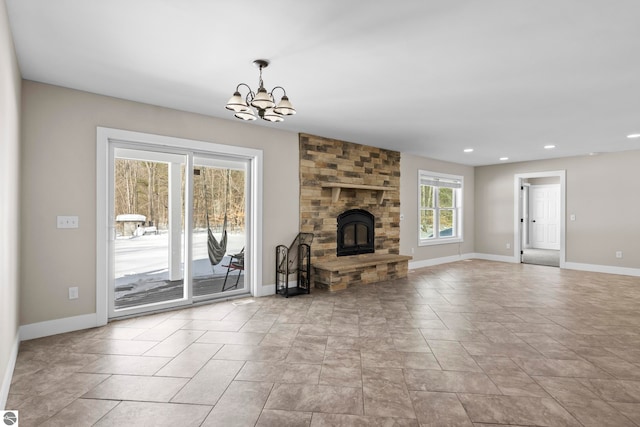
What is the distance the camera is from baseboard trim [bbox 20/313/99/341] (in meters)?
3.05

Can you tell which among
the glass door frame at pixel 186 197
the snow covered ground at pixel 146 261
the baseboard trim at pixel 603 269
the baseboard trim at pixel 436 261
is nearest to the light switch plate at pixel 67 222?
the glass door frame at pixel 186 197

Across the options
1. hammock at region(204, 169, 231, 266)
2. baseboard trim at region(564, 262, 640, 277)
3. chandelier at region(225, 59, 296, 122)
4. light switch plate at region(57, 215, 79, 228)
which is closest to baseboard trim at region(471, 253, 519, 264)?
baseboard trim at region(564, 262, 640, 277)

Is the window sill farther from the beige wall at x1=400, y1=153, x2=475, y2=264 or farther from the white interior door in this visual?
the white interior door

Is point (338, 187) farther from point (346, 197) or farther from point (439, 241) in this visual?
point (439, 241)

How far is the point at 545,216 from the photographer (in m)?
10.2

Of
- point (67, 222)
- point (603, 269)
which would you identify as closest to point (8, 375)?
point (67, 222)

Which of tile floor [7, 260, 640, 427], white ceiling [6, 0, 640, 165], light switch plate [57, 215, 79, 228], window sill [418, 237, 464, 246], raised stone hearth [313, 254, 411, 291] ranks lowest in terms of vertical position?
tile floor [7, 260, 640, 427]

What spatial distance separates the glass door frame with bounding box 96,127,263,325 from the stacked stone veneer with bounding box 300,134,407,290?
30.6 inches

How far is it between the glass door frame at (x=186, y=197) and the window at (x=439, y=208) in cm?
388

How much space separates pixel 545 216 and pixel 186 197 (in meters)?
10.5

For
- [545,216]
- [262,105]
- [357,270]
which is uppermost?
[262,105]

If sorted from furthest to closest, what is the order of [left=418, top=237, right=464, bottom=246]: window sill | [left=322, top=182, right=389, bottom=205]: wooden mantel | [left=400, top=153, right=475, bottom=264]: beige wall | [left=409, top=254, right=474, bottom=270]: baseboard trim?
1. [left=418, top=237, right=464, bottom=246]: window sill
2. [left=409, top=254, right=474, bottom=270]: baseboard trim
3. [left=400, top=153, right=475, bottom=264]: beige wall
4. [left=322, top=182, right=389, bottom=205]: wooden mantel

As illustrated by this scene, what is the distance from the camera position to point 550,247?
33.1 feet

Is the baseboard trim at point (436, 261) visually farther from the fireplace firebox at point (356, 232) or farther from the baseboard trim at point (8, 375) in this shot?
the baseboard trim at point (8, 375)
